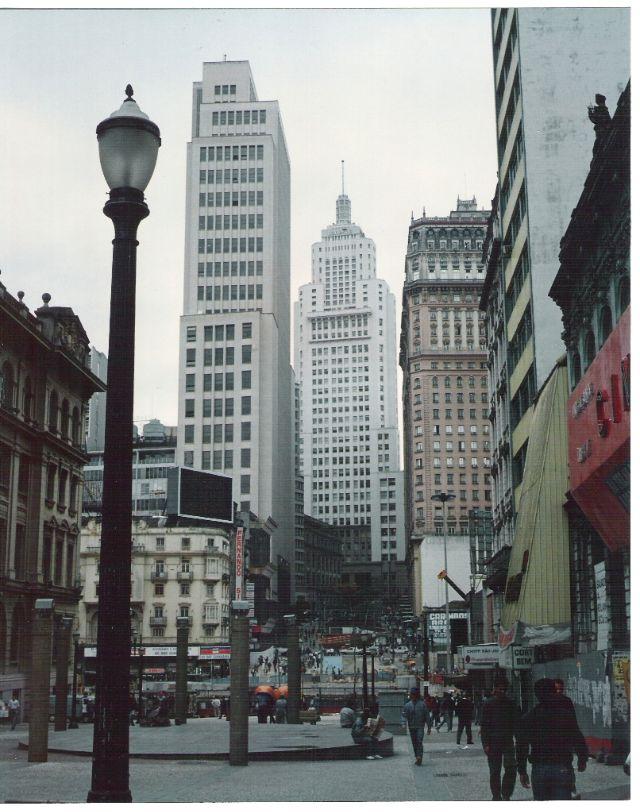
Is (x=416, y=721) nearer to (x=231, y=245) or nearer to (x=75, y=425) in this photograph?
(x=75, y=425)

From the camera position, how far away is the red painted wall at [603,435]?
17297 millimetres

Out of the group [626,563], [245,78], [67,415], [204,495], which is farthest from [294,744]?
[245,78]

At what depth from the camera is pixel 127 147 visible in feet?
28.3

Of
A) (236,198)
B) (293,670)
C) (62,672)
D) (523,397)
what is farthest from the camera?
(236,198)

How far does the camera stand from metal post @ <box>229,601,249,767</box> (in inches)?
831

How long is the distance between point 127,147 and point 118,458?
107 inches

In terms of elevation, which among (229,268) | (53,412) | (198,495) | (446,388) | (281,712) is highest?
(229,268)

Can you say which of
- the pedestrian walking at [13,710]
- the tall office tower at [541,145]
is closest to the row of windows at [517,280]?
the tall office tower at [541,145]

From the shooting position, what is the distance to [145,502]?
110m

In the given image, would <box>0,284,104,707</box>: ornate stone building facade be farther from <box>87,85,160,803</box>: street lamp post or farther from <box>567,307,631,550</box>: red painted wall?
<box>87,85,160,803</box>: street lamp post

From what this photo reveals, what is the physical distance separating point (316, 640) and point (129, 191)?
12793 cm

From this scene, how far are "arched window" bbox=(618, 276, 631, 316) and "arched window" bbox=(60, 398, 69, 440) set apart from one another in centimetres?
1685

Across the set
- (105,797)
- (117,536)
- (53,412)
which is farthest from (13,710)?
(117,536)

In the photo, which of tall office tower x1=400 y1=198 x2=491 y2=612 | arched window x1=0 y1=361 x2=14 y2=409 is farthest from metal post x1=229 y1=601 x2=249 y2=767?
tall office tower x1=400 y1=198 x2=491 y2=612
